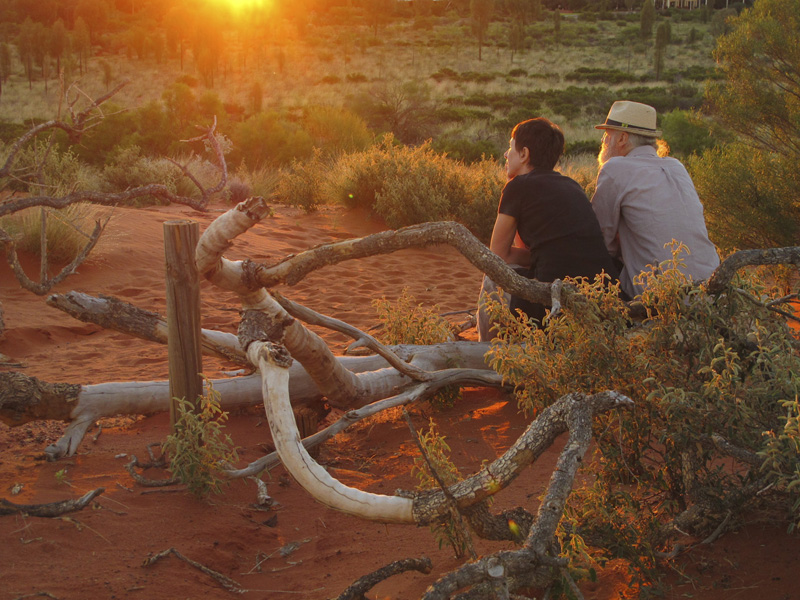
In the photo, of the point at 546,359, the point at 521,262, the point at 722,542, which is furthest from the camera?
the point at 521,262

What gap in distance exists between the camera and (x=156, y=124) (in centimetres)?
1546

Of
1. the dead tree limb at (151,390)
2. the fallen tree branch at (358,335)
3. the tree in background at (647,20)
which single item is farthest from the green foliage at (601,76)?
the fallen tree branch at (358,335)

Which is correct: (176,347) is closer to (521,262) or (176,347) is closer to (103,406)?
(103,406)

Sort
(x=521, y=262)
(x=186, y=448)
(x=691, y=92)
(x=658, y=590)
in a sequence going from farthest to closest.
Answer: (x=691, y=92) < (x=521, y=262) < (x=186, y=448) < (x=658, y=590)

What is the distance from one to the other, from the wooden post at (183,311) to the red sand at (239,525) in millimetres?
504

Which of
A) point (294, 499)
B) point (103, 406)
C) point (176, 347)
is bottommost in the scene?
point (294, 499)

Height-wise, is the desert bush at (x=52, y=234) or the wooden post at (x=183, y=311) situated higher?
the wooden post at (x=183, y=311)

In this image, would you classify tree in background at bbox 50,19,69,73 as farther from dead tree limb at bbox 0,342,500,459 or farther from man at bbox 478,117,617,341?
man at bbox 478,117,617,341

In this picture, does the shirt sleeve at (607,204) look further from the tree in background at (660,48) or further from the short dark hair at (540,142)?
the tree in background at (660,48)

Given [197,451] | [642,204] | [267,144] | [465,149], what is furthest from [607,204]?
[267,144]

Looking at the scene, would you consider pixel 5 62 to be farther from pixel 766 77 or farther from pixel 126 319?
pixel 126 319

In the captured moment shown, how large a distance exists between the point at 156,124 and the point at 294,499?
13.8 m

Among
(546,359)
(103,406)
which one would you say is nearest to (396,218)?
(103,406)

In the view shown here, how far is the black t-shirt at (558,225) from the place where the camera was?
3.70 m
